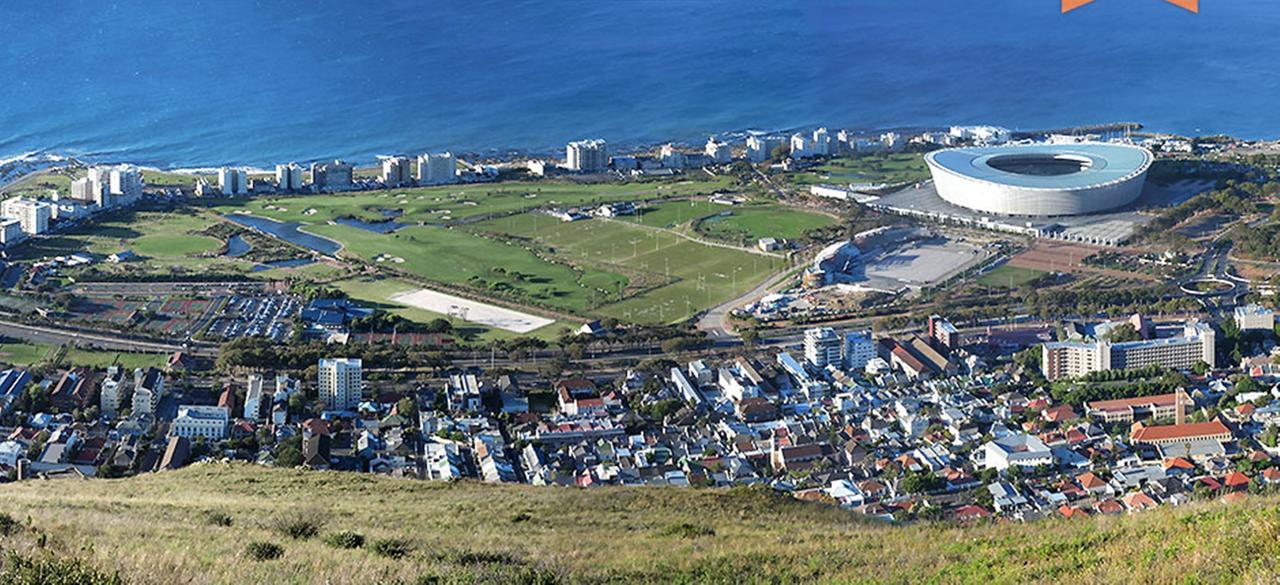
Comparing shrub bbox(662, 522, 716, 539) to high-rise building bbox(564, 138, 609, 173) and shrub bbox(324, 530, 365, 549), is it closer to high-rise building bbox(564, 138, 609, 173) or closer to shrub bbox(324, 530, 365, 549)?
shrub bbox(324, 530, 365, 549)

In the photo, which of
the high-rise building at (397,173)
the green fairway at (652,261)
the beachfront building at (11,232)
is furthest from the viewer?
the high-rise building at (397,173)

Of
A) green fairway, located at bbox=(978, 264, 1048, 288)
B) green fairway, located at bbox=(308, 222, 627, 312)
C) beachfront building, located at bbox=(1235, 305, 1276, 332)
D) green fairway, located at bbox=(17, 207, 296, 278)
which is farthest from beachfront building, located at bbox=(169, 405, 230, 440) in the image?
beachfront building, located at bbox=(1235, 305, 1276, 332)

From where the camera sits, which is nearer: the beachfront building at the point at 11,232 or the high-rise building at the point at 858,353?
the high-rise building at the point at 858,353

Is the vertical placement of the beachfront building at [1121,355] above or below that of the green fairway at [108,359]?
below

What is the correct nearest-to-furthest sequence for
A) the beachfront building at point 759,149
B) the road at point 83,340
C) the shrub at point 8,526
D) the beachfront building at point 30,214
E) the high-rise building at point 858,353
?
the shrub at point 8,526, the high-rise building at point 858,353, the road at point 83,340, the beachfront building at point 30,214, the beachfront building at point 759,149

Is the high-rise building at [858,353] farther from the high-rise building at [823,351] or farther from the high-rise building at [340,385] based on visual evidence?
the high-rise building at [340,385]

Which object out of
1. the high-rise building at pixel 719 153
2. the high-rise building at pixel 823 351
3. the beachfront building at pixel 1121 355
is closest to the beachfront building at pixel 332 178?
the high-rise building at pixel 719 153

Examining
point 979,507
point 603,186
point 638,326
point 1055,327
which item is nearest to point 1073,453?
point 979,507

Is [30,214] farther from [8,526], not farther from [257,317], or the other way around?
[8,526]

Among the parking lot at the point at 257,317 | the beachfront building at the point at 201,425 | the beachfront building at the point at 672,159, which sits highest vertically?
the beachfront building at the point at 672,159
